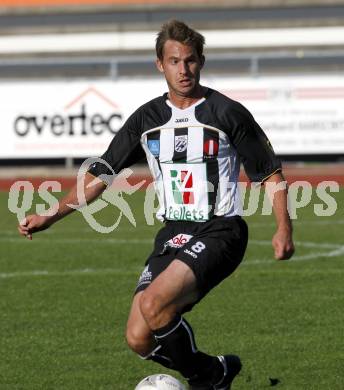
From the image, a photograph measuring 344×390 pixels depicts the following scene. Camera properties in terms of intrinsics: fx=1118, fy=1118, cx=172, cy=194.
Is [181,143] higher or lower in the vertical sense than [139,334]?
higher

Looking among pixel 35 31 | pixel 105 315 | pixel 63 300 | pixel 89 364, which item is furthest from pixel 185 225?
pixel 35 31

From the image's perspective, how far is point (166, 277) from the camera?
6086 millimetres

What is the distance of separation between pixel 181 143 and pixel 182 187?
0.26 meters

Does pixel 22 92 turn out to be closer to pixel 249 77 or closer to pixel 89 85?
pixel 89 85

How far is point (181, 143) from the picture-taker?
21.4 feet

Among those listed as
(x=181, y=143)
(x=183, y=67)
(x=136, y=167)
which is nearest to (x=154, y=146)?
(x=181, y=143)

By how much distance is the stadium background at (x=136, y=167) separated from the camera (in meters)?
8.04

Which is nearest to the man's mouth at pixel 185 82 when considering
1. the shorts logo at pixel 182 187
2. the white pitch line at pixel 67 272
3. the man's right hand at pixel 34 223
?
the shorts logo at pixel 182 187

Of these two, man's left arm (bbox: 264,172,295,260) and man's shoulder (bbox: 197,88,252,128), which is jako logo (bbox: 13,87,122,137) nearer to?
man's shoulder (bbox: 197,88,252,128)

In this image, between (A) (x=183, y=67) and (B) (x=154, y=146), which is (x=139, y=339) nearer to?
(B) (x=154, y=146)

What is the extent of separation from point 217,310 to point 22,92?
16.4 meters

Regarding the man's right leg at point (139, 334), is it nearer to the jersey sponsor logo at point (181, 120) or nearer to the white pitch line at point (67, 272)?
the jersey sponsor logo at point (181, 120)

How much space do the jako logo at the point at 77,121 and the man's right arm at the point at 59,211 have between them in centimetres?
1793

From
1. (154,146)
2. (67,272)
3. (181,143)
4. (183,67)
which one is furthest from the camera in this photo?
(67,272)
